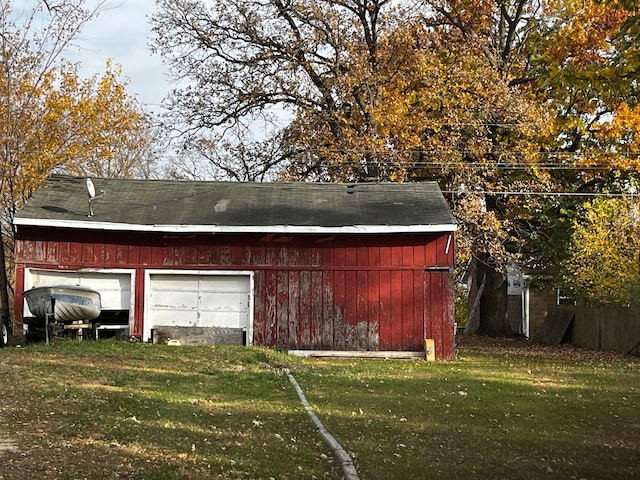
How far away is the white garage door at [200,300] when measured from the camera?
18.7 m

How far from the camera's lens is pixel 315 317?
732 inches

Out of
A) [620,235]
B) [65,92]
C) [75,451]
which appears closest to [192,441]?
[75,451]

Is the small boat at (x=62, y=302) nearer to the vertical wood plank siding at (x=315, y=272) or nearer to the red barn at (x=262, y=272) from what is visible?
the red barn at (x=262, y=272)

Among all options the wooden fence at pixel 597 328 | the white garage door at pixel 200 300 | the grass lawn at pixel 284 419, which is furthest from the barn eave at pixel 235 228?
the wooden fence at pixel 597 328

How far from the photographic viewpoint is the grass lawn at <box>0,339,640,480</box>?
6566 millimetres

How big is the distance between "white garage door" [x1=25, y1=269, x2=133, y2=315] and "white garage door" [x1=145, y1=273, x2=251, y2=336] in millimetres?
601

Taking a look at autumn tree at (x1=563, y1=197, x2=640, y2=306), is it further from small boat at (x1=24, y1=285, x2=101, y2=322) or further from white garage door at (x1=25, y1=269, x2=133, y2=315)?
small boat at (x1=24, y1=285, x2=101, y2=322)

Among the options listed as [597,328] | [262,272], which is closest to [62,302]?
[262,272]

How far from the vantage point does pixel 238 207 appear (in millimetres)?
19891

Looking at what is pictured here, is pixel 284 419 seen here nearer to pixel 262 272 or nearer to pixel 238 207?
pixel 262 272

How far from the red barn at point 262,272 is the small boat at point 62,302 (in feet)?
5.40

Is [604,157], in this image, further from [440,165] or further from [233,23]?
[233,23]

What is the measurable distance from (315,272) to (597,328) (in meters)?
9.48

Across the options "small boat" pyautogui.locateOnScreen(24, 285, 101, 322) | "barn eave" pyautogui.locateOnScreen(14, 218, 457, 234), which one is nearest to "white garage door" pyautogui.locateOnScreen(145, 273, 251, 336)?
"barn eave" pyautogui.locateOnScreen(14, 218, 457, 234)
